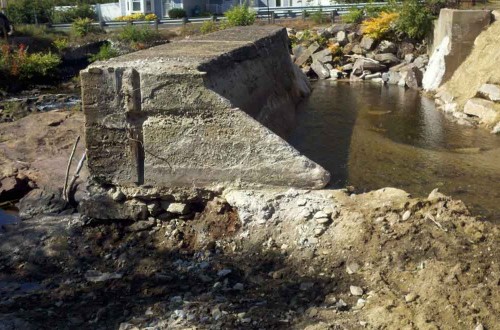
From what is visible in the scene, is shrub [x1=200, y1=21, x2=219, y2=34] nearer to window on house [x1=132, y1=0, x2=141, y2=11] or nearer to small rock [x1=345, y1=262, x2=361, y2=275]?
window on house [x1=132, y1=0, x2=141, y2=11]

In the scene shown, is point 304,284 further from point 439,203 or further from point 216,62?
point 216,62

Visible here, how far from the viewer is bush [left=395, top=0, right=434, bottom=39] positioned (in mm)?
22859

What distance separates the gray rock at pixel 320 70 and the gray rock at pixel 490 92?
28.1 ft

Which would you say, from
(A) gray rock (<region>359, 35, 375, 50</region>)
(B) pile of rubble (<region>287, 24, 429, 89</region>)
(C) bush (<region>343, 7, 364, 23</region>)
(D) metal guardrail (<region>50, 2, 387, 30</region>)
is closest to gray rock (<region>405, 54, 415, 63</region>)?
(B) pile of rubble (<region>287, 24, 429, 89</region>)

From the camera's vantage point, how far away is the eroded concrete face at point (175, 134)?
718 cm

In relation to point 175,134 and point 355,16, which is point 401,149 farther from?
point 355,16

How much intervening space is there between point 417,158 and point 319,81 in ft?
40.2

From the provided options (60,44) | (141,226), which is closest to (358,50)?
(60,44)

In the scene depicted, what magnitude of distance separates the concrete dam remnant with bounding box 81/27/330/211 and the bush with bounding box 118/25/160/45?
91.6ft

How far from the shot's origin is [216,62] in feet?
26.9

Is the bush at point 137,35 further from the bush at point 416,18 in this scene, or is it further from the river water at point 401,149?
the river water at point 401,149

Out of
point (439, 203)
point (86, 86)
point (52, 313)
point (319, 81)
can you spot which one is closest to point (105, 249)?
point (52, 313)

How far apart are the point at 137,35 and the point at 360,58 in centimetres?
1612

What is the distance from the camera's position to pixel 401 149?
427 inches
